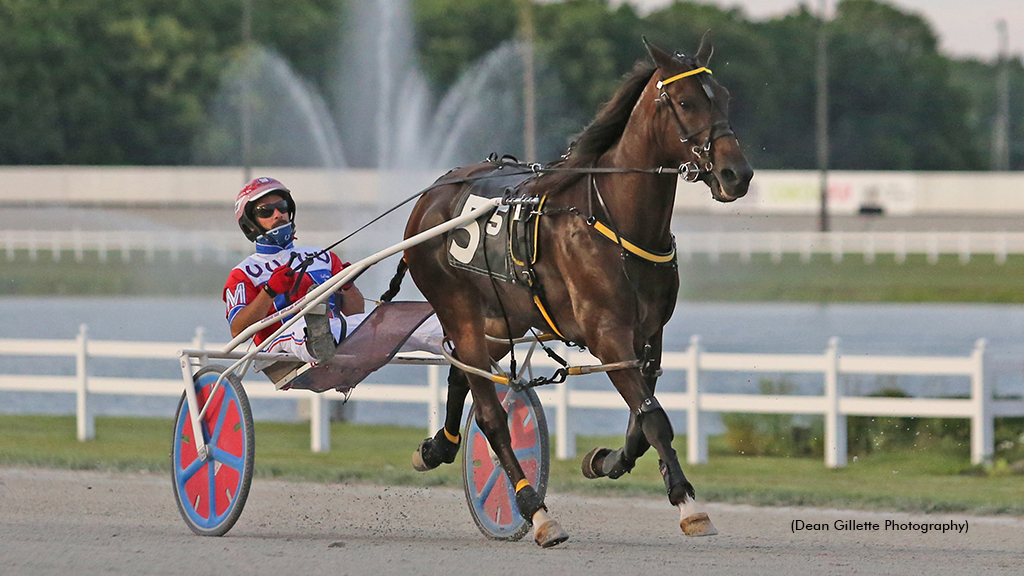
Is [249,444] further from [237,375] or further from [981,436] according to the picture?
[981,436]

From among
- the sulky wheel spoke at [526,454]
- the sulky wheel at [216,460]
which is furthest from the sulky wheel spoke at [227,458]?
the sulky wheel spoke at [526,454]

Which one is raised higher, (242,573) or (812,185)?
(812,185)

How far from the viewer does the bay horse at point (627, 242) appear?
5305mm

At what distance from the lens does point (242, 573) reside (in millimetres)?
5289

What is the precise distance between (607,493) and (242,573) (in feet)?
12.6

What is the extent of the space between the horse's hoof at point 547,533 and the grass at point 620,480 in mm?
2923

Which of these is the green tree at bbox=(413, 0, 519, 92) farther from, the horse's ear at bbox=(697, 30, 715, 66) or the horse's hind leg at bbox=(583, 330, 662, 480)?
the horse's ear at bbox=(697, 30, 715, 66)

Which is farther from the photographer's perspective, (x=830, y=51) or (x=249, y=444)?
(x=830, y=51)

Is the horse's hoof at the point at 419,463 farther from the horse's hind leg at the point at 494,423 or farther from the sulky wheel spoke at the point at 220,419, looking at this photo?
the sulky wheel spoke at the point at 220,419

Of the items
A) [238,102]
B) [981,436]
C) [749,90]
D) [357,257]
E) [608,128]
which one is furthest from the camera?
[749,90]

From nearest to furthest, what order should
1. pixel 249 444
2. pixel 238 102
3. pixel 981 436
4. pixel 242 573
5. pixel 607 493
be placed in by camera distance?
pixel 242 573 < pixel 249 444 < pixel 607 493 < pixel 981 436 < pixel 238 102

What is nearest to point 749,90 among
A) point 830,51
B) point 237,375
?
point 830,51

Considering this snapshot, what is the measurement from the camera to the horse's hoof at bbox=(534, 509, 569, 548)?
564cm

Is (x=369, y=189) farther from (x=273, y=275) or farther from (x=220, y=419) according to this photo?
(x=220, y=419)
